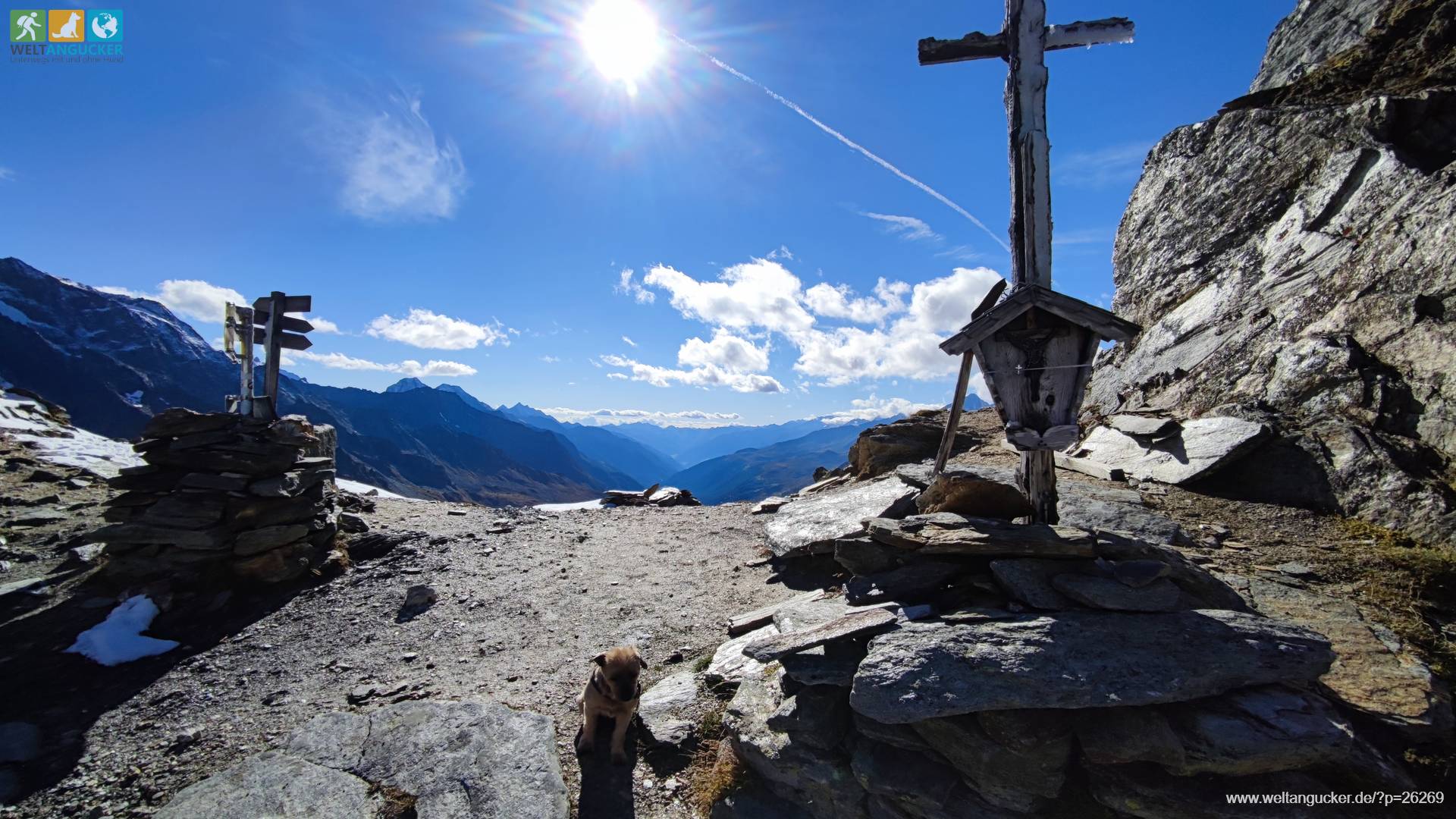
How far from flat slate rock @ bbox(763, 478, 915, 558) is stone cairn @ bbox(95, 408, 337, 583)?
10.5m

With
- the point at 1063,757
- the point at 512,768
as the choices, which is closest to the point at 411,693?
the point at 512,768

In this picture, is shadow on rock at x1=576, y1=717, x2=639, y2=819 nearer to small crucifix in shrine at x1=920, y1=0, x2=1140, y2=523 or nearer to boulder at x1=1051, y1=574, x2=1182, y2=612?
boulder at x1=1051, y1=574, x2=1182, y2=612

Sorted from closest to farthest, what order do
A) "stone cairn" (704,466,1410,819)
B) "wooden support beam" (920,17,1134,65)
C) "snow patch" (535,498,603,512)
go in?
"stone cairn" (704,466,1410,819)
"wooden support beam" (920,17,1134,65)
"snow patch" (535,498,603,512)

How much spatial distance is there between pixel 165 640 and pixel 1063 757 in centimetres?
1361

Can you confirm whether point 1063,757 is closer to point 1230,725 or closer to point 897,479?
point 1230,725

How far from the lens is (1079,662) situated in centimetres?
433

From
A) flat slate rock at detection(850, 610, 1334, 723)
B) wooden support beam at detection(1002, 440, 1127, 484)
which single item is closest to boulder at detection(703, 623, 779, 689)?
flat slate rock at detection(850, 610, 1334, 723)

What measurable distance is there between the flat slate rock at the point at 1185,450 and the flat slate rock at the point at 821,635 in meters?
7.96

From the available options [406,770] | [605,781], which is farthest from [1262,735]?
[406,770]

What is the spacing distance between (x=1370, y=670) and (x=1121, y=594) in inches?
80.0

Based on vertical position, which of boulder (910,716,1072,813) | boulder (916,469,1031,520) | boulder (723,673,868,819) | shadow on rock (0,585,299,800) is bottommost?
shadow on rock (0,585,299,800)

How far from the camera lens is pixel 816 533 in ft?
35.0

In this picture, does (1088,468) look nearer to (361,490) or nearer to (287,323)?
(287,323)

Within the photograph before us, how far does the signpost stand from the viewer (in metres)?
13.8
